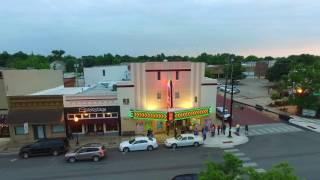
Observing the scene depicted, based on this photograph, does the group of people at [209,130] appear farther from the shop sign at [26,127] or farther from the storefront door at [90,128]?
the shop sign at [26,127]

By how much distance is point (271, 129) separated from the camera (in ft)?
131

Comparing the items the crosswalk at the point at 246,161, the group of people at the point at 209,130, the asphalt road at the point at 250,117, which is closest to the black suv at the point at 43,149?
the group of people at the point at 209,130

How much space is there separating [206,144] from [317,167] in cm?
1152

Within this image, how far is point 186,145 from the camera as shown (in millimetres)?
33344

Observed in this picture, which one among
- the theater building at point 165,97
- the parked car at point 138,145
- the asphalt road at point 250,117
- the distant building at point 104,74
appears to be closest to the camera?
the parked car at point 138,145

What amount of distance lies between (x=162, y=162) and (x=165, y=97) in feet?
39.3

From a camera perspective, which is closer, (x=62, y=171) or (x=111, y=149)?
(x=62, y=171)

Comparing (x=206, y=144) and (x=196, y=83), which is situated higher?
(x=196, y=83)

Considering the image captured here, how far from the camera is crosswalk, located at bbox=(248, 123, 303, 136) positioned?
38.4 meters

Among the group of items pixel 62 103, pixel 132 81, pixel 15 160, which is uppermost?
pixel 132 81

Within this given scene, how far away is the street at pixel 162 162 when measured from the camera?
26047 millimetres

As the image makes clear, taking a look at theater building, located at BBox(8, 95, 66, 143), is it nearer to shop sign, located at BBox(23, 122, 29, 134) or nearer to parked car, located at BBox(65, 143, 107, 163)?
shop sign, located at BBox(23, 122, 29, 134)

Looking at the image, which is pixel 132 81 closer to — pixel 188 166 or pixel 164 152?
pixel 164 152

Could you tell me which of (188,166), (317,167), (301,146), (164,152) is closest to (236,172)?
(188,166)
